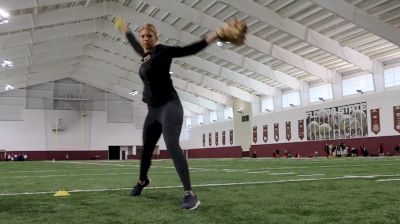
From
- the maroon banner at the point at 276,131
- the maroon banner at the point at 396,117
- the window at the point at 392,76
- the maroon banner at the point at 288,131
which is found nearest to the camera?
the window at the point at 392,76

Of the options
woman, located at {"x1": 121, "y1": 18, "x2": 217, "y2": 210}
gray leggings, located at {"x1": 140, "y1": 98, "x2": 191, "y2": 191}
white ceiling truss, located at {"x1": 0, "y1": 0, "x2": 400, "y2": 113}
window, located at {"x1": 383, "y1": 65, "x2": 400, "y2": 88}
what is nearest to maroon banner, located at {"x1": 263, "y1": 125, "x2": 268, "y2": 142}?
white ceiling truss, located at {"x1": 0, "y1": 0, "x2": 400, "y2": 113}

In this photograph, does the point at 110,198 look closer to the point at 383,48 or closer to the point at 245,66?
the point at 383,48

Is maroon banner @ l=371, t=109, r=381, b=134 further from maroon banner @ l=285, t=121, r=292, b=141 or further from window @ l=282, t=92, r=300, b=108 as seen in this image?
maroon banner @ l=285, t=121, r=292, b=141

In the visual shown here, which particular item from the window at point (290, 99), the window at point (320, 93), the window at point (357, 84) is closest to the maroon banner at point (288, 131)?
the window at point (290, 99)

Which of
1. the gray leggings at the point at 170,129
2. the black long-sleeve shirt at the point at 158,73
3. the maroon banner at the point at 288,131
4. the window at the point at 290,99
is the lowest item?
the gray leggings at the point at 170,129

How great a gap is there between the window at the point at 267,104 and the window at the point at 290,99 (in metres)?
1.93

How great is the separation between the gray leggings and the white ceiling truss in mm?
17598

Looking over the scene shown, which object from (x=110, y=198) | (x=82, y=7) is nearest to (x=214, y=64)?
(x=82, y=7)

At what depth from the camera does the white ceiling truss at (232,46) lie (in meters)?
23.6

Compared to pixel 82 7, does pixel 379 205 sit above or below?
below

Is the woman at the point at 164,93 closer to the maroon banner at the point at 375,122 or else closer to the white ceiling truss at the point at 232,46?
the white ceiling truss at the point at 232,46

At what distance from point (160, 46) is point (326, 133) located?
34438mm

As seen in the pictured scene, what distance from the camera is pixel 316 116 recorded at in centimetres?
3772

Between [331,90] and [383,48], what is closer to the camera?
[383,48]
